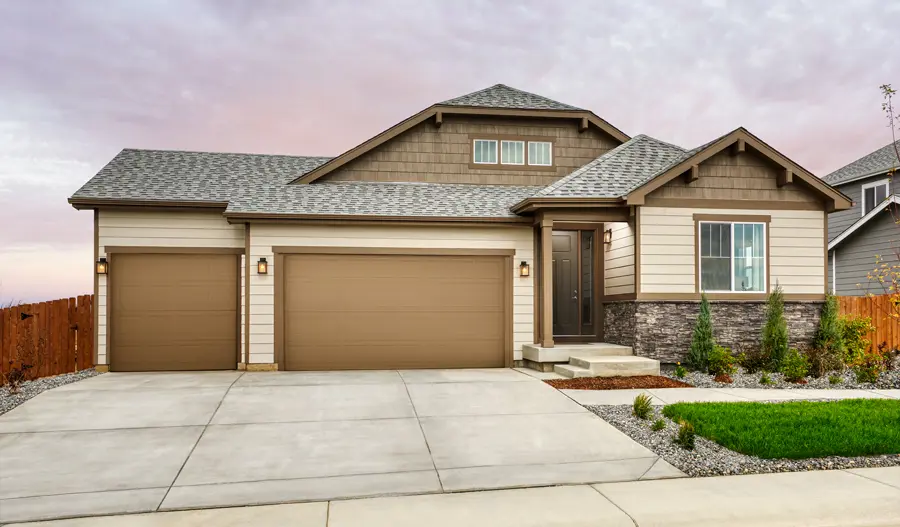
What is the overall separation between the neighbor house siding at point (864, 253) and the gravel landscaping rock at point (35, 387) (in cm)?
2037

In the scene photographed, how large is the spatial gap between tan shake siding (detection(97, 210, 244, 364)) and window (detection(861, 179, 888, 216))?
1911cm

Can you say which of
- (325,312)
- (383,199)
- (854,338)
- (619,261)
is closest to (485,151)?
(383,199)

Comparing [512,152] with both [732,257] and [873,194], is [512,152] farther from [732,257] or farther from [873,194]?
[873,194]

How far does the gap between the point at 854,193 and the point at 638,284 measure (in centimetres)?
1434

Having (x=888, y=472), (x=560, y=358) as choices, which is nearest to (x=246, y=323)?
(x=560, y=358)

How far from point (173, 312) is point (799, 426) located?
10.6 metres

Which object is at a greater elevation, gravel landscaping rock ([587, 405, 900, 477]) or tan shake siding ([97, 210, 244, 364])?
tan shake siding ([97, 210, 244, 364])

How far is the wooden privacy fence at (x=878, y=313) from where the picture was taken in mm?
13500

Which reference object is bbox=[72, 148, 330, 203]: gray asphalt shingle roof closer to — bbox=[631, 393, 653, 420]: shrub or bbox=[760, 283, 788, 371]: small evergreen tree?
bbox=[631, 393, 653, 420]: shrub

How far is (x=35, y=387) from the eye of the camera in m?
10.1

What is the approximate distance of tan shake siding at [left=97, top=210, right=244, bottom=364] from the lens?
12.3 metres

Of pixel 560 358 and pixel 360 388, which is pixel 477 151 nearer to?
pixel 560 358

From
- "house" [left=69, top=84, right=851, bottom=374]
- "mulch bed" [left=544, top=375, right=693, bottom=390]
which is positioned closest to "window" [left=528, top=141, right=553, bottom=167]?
"house" [left=69, top=84, right=851, bottom=374]

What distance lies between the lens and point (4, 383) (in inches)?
402
